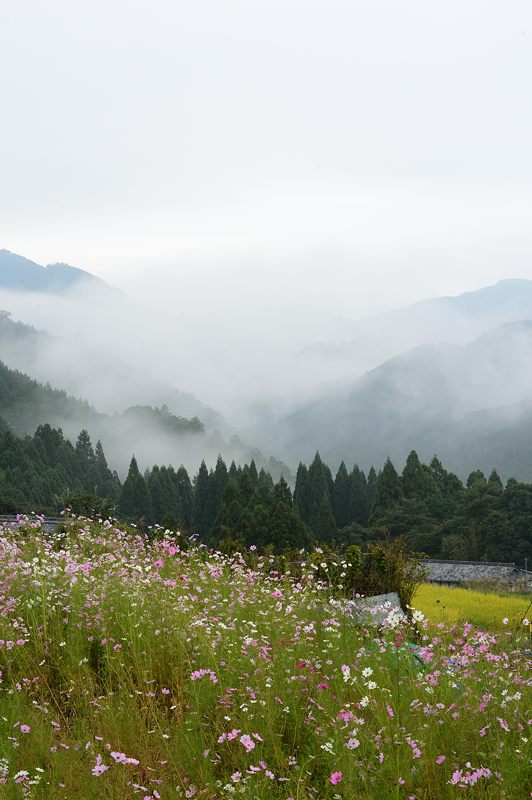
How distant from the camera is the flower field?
13.4ft

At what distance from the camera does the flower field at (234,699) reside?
4086 mm

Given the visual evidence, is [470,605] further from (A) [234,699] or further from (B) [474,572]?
(B) [474,572]

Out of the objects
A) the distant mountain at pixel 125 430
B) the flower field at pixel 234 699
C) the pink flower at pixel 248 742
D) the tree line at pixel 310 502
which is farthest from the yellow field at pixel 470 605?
the distant mountain at pixel 125 430

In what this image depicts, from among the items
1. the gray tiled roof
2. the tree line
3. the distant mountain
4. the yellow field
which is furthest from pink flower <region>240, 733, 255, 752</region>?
the distant mountain

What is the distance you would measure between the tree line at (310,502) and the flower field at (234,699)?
961 inches

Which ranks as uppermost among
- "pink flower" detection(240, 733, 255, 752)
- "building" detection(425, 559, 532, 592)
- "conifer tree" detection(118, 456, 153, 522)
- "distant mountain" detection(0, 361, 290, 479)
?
"distant mountain" detection(0, 361, 290, 479)

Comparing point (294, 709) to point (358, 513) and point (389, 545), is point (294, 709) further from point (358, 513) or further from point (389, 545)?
point (358, 513)

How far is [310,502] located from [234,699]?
78.9 m

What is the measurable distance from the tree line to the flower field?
24416mm

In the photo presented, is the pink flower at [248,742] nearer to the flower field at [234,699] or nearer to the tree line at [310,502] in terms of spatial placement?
the flower field at [234,699]

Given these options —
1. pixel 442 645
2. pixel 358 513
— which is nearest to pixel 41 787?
pixel 442 645

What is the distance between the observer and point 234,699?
4.91 m

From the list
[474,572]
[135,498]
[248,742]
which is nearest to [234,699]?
[248,742]

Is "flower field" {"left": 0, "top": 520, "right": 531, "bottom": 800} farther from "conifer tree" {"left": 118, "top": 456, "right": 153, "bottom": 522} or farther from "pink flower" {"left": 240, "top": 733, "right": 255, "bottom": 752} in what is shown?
"conifer tree" {"left": 118, "top": 456, "right": 153, "bottom": 522}
